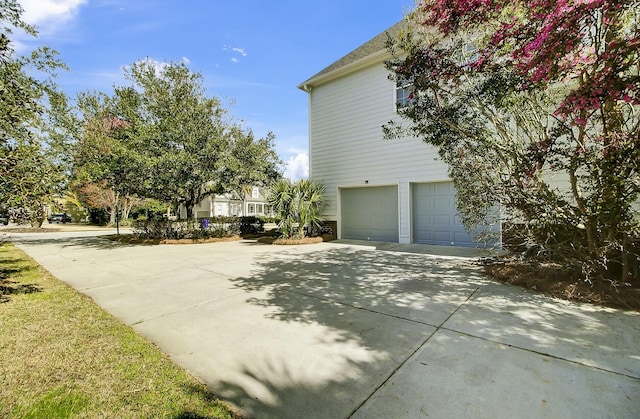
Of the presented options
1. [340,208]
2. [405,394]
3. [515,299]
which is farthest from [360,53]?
[405,394]

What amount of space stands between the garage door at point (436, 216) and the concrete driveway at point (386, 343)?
3.91 m

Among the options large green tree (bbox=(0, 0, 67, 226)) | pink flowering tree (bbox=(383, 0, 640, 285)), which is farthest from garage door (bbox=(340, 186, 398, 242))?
large green tree (bbox=(0, 0, 67, 226))

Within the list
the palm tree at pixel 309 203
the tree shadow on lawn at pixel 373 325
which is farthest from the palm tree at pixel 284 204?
the tree shadow on lawn at pixel 373 325

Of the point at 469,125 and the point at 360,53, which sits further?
the point at 360,53

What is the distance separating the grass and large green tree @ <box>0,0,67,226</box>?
1.47m

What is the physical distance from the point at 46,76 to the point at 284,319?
6.06 meters

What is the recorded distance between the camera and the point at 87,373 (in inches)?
91.0

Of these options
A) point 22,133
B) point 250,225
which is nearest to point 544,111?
point 22,133

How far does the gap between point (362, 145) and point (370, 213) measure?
2.53 metres

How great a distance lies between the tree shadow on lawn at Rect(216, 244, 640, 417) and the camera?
2100 millimetres

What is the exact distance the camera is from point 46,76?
521 cm

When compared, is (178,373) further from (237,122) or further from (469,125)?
(237,122)

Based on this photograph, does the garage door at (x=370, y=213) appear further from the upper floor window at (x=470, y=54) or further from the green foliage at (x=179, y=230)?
the green foliage at (x=179, y=230)

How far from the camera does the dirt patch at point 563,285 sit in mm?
3800
